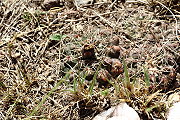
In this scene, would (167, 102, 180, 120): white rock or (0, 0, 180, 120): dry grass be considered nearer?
(167, 102, 180, 120): white rock

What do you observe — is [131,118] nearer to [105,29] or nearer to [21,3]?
[105,29]

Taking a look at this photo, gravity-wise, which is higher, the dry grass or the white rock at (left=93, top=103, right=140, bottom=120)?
the dry grass

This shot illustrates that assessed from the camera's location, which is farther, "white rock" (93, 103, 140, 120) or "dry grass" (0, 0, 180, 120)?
"dry grass" (0, 0, 180, 120)

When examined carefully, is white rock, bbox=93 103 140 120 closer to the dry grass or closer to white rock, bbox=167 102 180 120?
the dry grass

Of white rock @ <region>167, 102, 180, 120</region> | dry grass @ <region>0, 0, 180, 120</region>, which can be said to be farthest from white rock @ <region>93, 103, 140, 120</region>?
white rock @ <region>167, 102, 180, 120</region>

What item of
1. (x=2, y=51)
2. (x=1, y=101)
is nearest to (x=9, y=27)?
(x=2, y=51)

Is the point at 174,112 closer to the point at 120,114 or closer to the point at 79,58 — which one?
the point at 120,114
